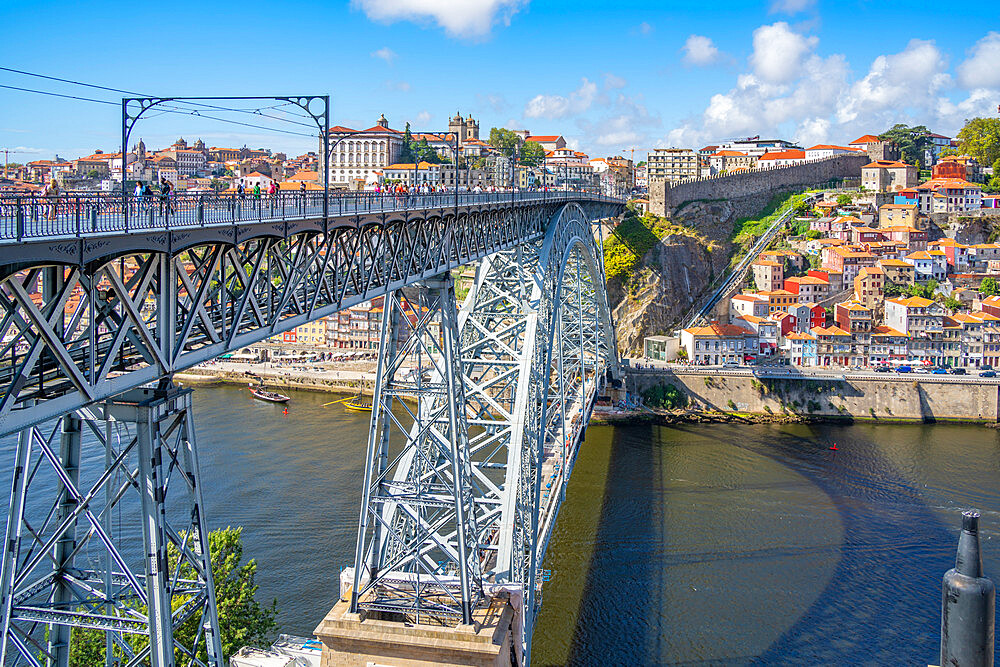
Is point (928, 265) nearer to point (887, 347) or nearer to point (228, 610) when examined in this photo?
point (887, 347)

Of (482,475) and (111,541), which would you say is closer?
(111,541)

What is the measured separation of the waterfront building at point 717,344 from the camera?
1645 inches

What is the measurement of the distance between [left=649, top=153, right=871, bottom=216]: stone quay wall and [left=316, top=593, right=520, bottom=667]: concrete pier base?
43.2 m

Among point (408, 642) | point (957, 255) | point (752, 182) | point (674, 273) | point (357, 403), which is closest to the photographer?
point (408, 642)

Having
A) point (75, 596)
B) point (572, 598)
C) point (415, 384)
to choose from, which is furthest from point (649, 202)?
point (75, 596)

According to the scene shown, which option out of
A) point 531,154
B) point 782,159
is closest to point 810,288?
point 782,159

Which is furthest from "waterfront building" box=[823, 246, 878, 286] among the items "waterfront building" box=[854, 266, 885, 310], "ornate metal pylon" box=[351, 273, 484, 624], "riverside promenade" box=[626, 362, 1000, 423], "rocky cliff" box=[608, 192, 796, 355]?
"ornate metal pylon" box=[351, 273, 484, 624]

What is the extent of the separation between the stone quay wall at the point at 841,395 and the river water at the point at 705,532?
225 cm

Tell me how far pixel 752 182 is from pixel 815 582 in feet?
131

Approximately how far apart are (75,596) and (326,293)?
13.5 ft

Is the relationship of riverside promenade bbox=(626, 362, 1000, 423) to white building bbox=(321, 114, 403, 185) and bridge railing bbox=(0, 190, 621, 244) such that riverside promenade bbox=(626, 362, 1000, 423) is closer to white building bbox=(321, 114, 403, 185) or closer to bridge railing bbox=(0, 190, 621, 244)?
white building bbox=(321, 114, 403, 185)

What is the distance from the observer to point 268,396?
39.1 metres

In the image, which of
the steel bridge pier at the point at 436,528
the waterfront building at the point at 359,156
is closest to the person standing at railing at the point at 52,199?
the steel bridge pier at the point at 436,528

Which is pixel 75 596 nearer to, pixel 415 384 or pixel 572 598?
pixel 415 384
